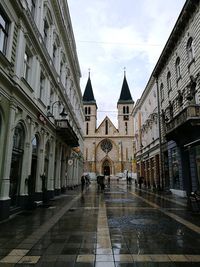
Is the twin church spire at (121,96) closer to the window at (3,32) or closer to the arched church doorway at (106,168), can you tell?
the arched church doorway at (106,168)

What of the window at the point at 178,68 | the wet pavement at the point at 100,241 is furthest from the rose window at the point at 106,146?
the wet pavement at the point at 100,241

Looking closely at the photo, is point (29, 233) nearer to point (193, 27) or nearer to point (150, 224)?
point (150, 224)

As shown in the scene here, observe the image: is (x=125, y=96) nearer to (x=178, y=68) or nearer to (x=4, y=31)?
(x=178, y=68)

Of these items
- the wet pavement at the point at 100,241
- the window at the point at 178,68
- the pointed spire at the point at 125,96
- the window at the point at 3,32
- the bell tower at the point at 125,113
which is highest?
the pointed spire at the point at 125,96

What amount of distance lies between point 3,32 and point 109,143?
62.7 m

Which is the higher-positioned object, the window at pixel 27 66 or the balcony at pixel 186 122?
the window at pixel 27 66

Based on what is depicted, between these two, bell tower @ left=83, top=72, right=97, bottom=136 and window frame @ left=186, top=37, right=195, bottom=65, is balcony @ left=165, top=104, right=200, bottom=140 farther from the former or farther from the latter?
bell tower @ left=83, top=72, right=97, bottom=136

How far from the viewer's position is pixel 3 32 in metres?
9.68

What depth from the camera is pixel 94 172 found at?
67438mm

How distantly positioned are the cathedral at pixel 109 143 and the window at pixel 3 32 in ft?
192

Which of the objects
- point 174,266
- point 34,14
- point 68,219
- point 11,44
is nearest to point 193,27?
point 34,14

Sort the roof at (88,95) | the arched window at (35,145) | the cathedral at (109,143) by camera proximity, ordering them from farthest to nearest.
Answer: the roof at (88,95), the cathedral at (109,143), the arched window at (35,145)

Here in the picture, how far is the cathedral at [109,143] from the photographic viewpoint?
223 ft

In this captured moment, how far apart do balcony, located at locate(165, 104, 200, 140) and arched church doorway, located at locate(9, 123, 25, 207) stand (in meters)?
10.1
